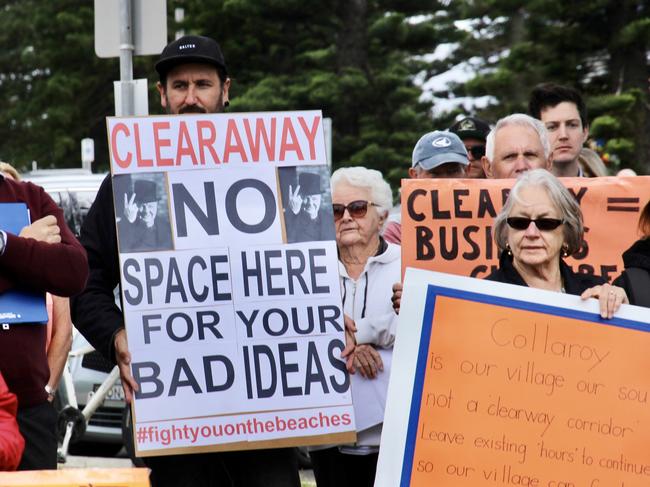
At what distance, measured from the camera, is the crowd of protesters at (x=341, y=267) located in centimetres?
445

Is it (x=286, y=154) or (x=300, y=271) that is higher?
(x=286, y=154)

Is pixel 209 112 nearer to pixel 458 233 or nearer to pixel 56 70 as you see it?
pixel 458 233

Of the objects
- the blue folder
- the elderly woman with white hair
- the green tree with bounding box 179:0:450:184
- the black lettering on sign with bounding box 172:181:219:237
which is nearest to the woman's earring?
the elderly woman with white hair

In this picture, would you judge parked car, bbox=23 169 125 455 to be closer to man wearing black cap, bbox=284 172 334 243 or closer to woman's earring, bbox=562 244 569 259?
man wearing black cap, bbox=284 172 334 243

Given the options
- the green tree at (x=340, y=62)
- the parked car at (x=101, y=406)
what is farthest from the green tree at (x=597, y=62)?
the parked car at (x=101, y=406)

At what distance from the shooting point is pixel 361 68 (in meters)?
24.6

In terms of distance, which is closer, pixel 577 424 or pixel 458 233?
pixel 577 424

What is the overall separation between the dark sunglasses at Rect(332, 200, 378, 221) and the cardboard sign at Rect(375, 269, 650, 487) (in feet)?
3.70

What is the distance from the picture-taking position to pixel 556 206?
4438mm

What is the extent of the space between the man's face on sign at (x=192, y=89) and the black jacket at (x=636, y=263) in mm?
1636

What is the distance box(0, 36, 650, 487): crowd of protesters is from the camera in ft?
14.6

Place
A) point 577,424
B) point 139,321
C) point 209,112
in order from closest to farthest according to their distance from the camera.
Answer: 1. point 577,424
2. point 139,321
3. point 209,112

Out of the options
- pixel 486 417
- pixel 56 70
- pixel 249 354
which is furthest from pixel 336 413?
pixel 56 70

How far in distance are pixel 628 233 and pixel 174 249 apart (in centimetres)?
184
